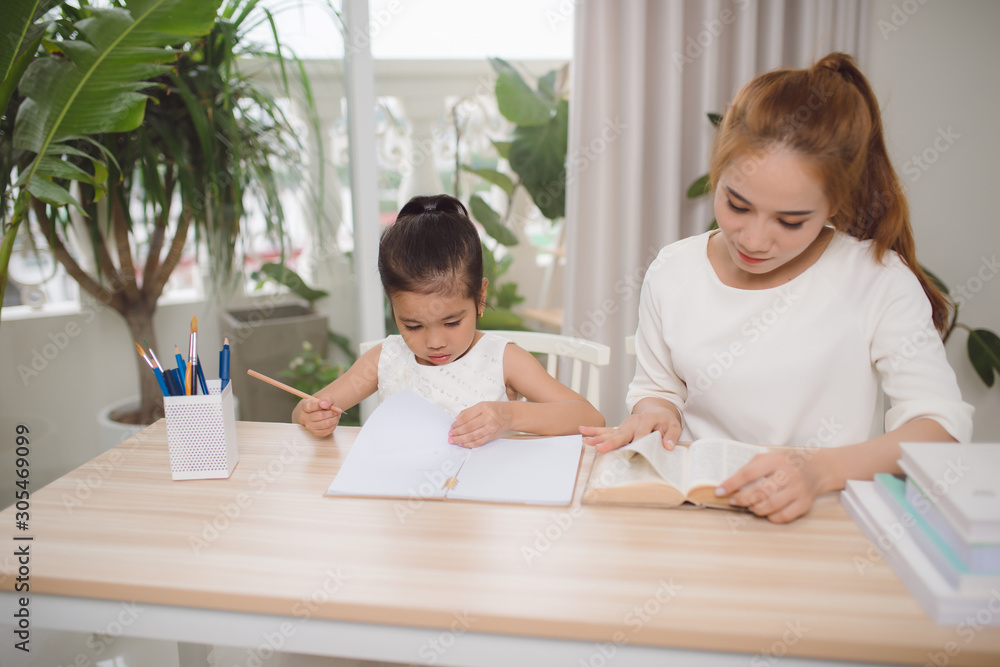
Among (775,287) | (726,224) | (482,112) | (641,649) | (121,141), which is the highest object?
(482,112)

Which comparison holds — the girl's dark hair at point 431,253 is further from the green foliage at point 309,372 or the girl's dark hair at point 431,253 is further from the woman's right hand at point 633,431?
the green foliage at point 309,372

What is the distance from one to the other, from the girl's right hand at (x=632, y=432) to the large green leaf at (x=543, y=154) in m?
1.62

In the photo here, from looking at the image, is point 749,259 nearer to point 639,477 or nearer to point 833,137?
point 833,137

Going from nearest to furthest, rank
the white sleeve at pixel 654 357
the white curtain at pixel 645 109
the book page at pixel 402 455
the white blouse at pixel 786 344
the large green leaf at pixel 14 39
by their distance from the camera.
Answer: the book page at pixel 402 455 → the white blouse at pixel 786 344 → the white sleeve at pixel 654 357 → the large green leaf at pixel 14 39 → the white curtain at pixel 645 109

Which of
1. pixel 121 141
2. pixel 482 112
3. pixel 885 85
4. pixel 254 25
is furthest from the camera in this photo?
pixel 482 112

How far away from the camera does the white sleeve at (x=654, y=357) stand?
130 cm

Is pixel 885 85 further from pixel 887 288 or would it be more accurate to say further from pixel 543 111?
pixel 887 288

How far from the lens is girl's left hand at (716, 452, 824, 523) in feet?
2.65

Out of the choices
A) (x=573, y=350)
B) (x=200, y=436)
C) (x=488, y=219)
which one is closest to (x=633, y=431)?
(x=573, y=350)

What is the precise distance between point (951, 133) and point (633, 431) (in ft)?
6.81

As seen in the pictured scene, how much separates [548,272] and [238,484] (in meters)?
2.17

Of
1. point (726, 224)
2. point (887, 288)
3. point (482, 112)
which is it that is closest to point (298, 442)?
point (726, 224)

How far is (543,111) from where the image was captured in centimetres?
248

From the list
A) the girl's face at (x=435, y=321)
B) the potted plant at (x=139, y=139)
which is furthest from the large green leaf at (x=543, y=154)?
the girl's face at (x=435, y=321)
